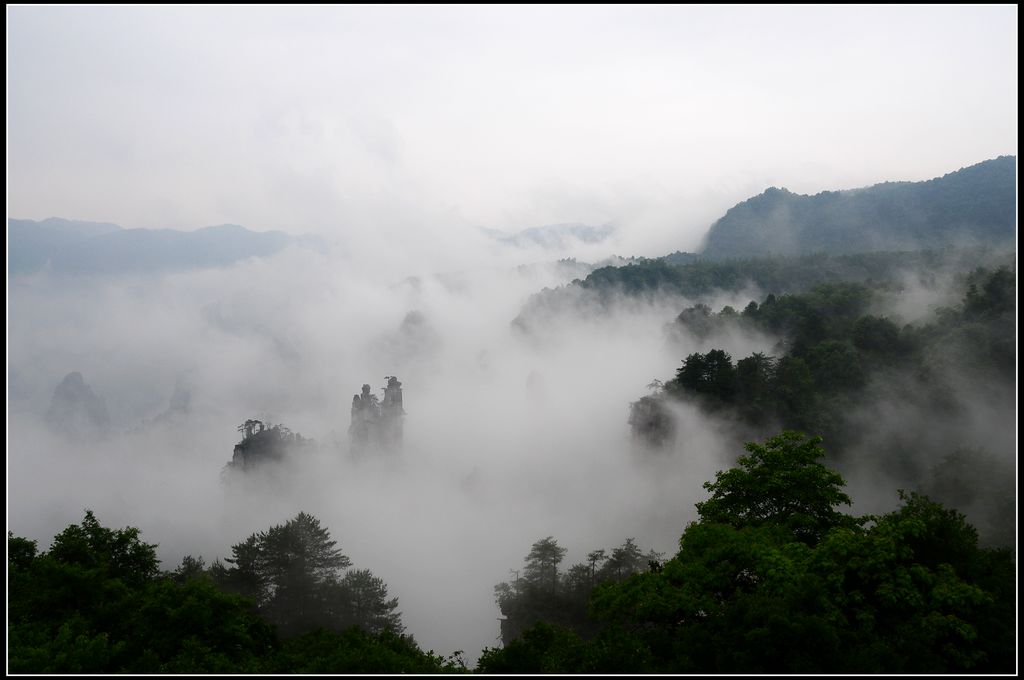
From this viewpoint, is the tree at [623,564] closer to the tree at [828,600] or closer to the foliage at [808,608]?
the tree at [828,600]

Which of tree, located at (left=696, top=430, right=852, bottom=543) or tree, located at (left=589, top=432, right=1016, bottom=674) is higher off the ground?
tree, located at (left=696, top=430, right=852, bottom=543)

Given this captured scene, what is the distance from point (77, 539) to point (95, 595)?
5850 millimetres

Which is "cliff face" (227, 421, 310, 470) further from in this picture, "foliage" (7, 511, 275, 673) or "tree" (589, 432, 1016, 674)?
"tree" (589, 432, 1016, 674)

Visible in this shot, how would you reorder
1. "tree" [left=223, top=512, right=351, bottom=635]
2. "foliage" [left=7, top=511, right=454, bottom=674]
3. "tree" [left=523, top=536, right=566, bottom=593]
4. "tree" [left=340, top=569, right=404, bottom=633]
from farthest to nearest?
"tree" [left=523, top=536, right=566, bottom=593] < "tree" [left=340, top=569, right=404, bottom=633] < "tree" [left=223, top=512, right=351, bottom=635] < "foliage" [left=7, top=511, right=454, bottom=674]

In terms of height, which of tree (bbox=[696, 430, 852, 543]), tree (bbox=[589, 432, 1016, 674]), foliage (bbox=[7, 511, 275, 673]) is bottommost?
foliage (bbox=[7, 511, 275, 673])

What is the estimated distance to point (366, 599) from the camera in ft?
130

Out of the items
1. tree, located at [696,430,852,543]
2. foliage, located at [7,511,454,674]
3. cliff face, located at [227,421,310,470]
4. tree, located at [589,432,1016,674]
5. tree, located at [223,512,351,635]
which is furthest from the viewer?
cliff face, located at [227,421,310,470]

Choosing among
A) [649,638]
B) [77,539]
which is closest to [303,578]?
[77,539]

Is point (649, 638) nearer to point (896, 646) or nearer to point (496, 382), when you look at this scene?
point (896, 646)

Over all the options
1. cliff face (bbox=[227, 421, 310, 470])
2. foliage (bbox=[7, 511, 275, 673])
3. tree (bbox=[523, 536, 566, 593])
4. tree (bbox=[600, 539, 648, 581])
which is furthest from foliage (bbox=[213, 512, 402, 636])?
cliff face (bbox=[227, 421, 310, 470])

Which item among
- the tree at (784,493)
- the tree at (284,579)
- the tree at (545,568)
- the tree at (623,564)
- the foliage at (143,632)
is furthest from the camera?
the tree at (545,568)

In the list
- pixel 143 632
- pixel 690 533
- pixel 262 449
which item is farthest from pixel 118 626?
pixel 262 449

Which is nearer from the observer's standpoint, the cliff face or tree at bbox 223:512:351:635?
tree at bbox 223:512:351:635

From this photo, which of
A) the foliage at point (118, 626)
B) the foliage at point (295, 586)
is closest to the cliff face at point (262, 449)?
the foliage at point (295, 586)
